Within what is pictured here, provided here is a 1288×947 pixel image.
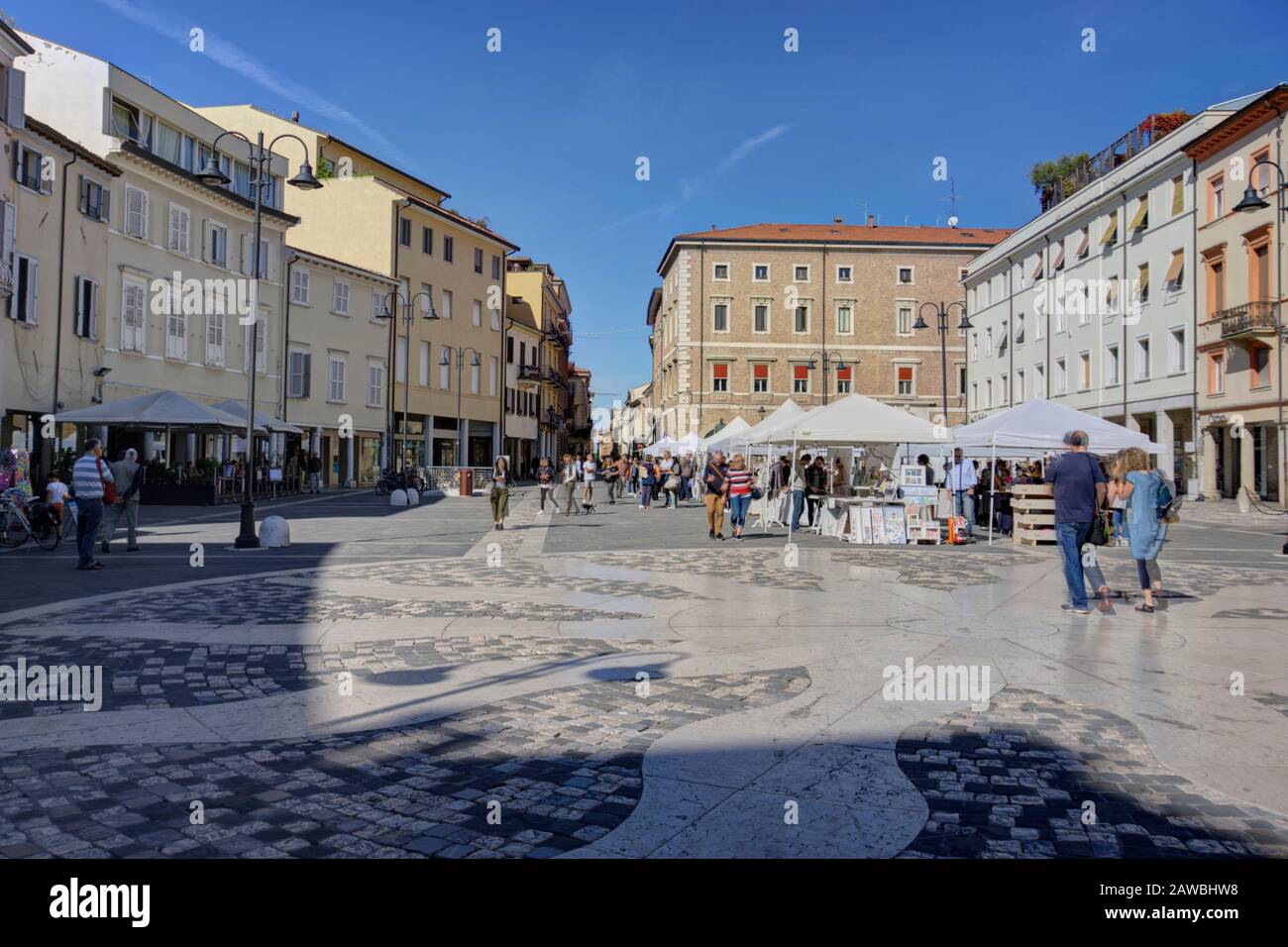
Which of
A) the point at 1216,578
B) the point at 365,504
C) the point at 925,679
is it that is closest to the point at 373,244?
the point at 365,504

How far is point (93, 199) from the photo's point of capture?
87.8ft

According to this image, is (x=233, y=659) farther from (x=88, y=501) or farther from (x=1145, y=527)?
(x=1145, y=527)

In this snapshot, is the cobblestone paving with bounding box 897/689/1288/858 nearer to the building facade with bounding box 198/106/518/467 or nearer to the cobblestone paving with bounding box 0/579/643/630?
the cobblestone paving with bounding box 0/579/643/630

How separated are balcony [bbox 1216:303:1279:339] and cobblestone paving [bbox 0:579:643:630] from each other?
3150 centimetres

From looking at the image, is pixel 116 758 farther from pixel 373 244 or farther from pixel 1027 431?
pixel 373 244

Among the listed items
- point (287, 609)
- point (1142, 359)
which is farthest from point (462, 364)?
point (287, 609)

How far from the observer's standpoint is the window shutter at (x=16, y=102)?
73.4ft

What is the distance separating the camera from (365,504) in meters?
30.2

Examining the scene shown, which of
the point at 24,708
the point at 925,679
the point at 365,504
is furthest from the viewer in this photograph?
the point at 365,504

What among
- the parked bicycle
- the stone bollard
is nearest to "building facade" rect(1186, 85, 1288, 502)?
the stone bollard

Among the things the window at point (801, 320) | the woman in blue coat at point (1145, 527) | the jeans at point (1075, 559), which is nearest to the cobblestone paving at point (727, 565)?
the jeans at point (1075, 559)

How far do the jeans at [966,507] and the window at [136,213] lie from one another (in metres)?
25.6
